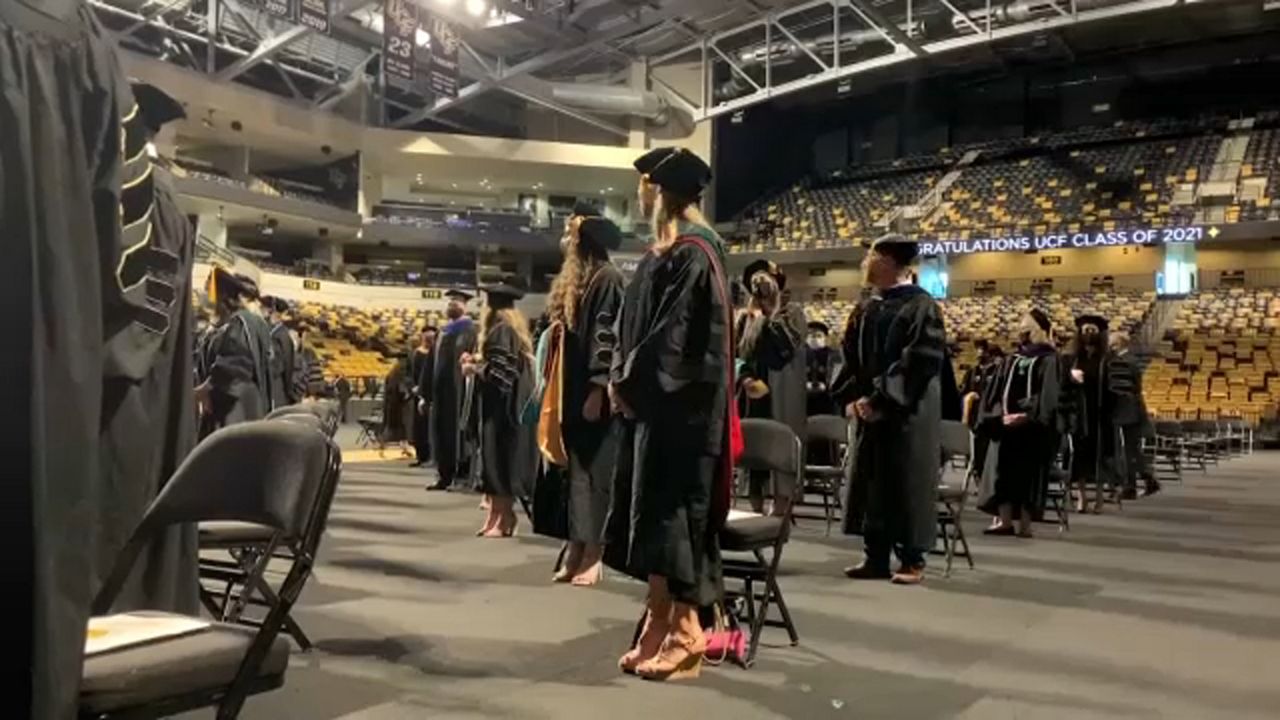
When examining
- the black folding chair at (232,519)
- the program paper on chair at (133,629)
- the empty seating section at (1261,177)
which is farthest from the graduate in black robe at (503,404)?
the empty seating section at (1261,177)

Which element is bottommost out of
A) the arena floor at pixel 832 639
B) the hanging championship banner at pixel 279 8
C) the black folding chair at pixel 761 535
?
the arena floor at pixel 832 639

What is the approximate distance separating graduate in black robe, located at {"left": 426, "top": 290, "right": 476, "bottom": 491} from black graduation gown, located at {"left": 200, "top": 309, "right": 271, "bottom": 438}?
3017mm

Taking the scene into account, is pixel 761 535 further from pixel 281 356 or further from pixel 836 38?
pixel 836 38

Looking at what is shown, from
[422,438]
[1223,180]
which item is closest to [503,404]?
[422,438]

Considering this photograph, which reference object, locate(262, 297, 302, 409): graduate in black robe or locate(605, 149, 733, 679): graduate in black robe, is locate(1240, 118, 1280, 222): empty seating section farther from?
locate(605, 149, 733, 679): graduate in black robe

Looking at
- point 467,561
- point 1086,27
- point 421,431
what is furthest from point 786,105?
point 467,561

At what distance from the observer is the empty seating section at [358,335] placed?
26.8 m

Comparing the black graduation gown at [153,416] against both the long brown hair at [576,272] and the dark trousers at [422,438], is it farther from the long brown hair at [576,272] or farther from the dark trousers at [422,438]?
the dark trousers at [422,438]

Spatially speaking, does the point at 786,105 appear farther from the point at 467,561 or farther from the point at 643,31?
the point at 467,561

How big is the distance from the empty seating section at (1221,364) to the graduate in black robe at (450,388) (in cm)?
1519

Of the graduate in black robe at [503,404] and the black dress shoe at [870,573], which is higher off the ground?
the graduate in black robe at [503,404]

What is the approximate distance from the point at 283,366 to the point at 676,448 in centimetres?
590

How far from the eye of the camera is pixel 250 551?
407cm

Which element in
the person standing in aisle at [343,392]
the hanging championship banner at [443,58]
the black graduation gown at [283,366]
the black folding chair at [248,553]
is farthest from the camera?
the person standing in aisle at [343,392]
